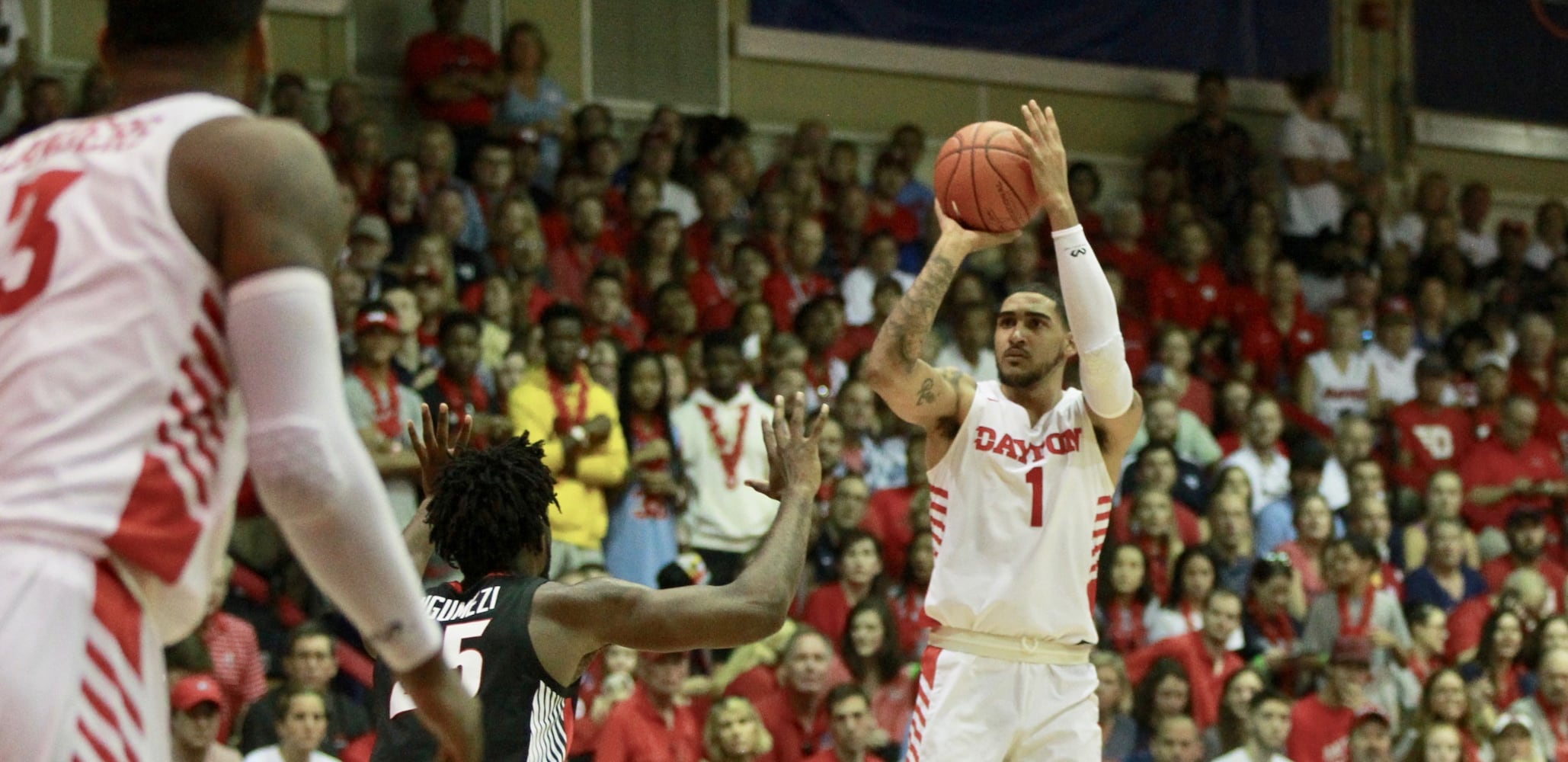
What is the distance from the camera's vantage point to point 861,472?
34.3ft

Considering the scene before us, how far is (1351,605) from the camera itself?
1045 centimetres

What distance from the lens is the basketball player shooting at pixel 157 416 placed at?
2.12m

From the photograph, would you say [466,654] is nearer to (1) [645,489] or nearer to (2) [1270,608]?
(1) [645,489]

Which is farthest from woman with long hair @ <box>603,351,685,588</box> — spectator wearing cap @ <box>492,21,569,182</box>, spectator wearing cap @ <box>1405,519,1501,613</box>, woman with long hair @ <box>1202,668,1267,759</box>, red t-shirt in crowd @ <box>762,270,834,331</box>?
spectator wearing cap @ <box>1405,519,1501,613</box>

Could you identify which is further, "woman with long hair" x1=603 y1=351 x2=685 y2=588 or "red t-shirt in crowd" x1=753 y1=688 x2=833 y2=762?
"woman with long hair" x1=603 y1=351 x2=685 y2=588

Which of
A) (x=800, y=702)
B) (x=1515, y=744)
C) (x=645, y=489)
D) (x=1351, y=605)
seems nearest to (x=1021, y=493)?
(x=800, y=702)

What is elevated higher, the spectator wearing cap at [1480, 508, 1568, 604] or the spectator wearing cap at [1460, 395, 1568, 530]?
the spectator wearing cap at [1460, 395, 1568, 530]

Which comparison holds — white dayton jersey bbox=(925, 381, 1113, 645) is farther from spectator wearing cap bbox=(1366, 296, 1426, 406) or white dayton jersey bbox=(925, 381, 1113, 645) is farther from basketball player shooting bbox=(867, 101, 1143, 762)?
spectator wearing cap bbox=(1366, 296, 1426, 406)

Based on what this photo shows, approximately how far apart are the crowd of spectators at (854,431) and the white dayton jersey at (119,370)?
5.20m

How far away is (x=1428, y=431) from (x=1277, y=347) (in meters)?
1.20

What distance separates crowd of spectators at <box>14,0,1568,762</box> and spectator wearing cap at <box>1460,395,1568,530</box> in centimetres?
2

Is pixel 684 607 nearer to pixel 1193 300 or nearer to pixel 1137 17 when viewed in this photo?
pixel 1193 300

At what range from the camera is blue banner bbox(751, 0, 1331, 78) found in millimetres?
14312

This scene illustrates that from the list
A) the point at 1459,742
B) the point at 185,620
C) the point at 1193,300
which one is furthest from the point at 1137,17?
the point at 185,620
